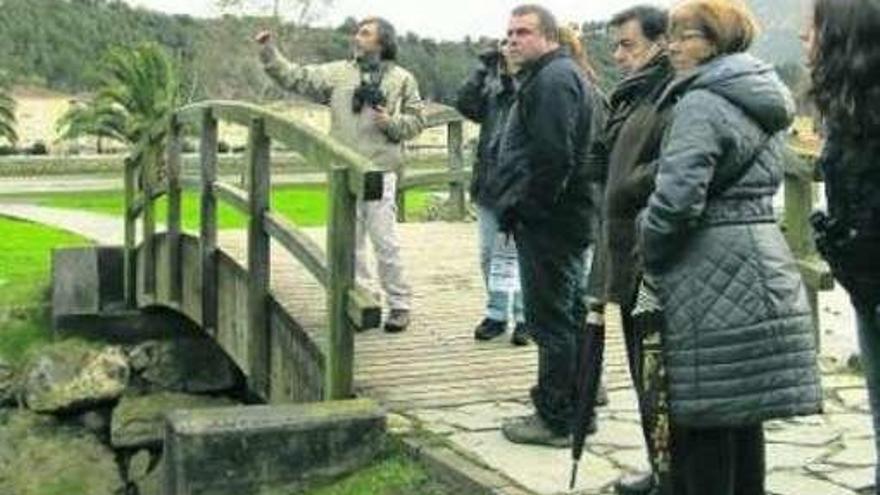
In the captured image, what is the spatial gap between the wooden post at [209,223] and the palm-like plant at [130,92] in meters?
35.6

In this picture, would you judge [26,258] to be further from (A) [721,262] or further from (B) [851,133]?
(B) [851,133]

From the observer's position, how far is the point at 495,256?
25.1ft

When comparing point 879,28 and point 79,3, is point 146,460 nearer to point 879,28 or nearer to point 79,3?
point 879,28

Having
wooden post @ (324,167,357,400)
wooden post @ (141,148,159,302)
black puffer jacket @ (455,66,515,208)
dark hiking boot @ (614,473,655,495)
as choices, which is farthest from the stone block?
wooden post @ (141,148,159,302)

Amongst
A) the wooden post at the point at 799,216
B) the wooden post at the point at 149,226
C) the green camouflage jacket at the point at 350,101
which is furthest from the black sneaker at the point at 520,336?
the wooden post at the point at 149,226

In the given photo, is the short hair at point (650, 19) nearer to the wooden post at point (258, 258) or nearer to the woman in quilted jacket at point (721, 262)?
the woman in quilted jacket at point (721, 262)

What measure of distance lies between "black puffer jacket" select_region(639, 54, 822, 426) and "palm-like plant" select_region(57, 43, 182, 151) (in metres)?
41.3

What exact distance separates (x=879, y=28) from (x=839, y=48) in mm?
114

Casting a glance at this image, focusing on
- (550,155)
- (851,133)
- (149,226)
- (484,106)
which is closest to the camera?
(851,133)

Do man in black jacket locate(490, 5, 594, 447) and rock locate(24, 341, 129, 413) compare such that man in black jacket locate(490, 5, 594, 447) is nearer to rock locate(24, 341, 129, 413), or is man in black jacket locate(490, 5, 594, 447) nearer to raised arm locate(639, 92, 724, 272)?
raised arm locate(639, 92, 724, 272)

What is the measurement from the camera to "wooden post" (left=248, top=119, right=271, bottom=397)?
7.96 metres

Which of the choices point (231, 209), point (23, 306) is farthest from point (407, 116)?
point (231, 209)

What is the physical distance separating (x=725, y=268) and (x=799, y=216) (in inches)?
151

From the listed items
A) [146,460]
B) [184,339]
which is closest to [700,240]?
[146,460]
